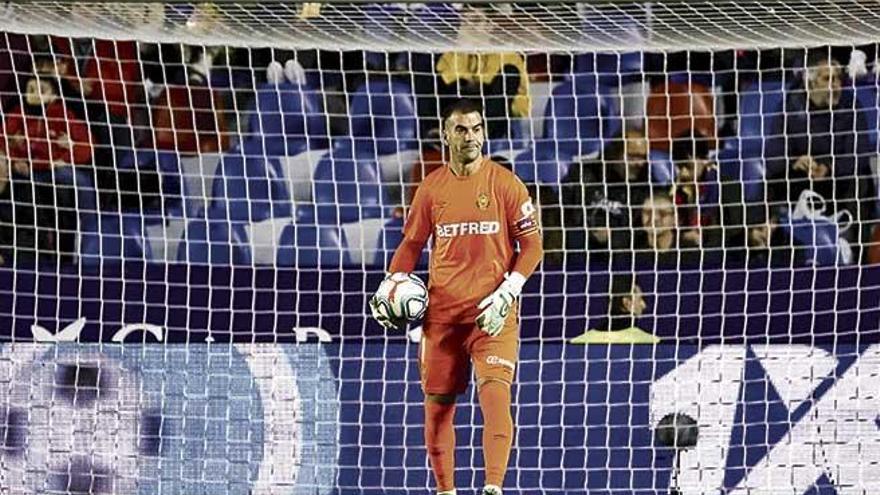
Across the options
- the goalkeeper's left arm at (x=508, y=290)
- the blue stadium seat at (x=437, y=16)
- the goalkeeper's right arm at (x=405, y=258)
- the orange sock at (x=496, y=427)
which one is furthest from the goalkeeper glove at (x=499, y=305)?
the blue stadium seat at (x=437, y=16)

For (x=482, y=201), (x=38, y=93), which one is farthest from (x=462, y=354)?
(x=38, y=93)

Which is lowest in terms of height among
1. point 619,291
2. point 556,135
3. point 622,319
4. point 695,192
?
point 622,319

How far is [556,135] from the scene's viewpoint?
10086 mm

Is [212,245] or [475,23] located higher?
[475,23]

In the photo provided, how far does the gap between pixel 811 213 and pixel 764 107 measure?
21.2 inches

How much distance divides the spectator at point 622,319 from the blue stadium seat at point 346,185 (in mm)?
1177

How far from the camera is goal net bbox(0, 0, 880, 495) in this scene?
9.35 meters

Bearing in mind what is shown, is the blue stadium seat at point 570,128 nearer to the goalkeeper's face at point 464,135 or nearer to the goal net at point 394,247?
the goal net at point 394,247

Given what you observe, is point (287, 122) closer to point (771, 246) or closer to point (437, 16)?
point (437, 16)

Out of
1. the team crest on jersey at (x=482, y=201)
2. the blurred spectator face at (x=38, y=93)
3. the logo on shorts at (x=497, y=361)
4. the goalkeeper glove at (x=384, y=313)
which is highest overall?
the blurred spectator face at (x=38, y=93)

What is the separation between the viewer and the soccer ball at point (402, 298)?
25.8 feet

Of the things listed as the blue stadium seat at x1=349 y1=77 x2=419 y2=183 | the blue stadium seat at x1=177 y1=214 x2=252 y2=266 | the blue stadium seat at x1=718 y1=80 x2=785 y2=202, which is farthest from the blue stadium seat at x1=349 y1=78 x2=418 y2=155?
the blue stadium seat at x1=718 y1=80 x2=785 y2=202

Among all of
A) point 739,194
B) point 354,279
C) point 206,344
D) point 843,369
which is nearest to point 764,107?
point 739,194

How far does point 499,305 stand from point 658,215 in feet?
7.34
